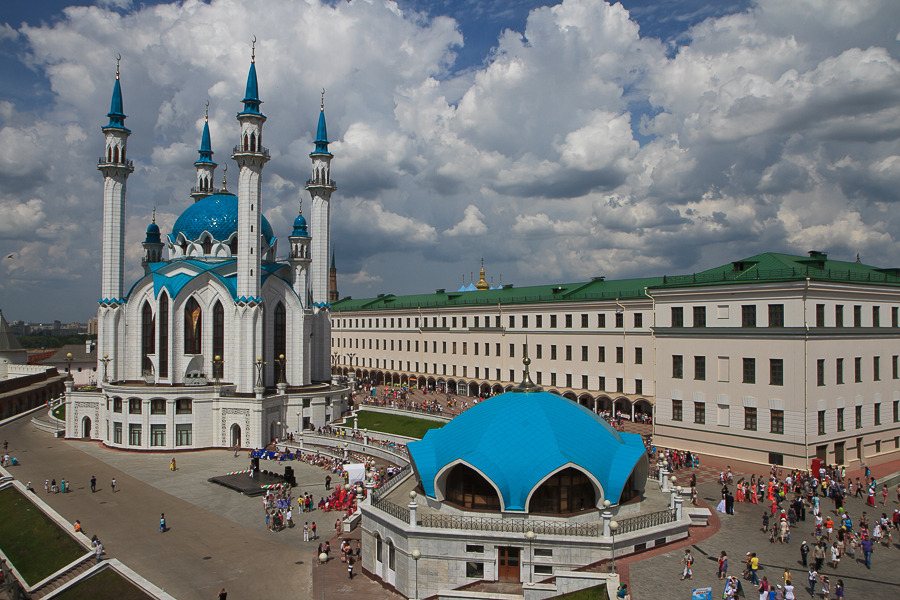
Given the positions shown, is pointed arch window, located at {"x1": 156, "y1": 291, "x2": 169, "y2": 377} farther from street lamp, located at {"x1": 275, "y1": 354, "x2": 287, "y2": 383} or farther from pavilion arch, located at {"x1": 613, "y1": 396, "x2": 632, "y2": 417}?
pavilion arch, located at {"x1": 613, "y1": 396, "x2": 632, "y2": 417}

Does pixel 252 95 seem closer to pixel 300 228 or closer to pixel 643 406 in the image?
pixel 300 228

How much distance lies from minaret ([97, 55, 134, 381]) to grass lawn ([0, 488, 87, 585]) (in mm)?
21729

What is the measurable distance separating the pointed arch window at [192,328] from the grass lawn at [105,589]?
97.5 feet

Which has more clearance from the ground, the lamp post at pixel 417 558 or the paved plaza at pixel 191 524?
the lamp post at pixel 417 558

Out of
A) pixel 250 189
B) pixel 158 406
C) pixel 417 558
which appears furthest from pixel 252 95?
pixel 417 558

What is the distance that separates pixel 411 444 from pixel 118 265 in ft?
140

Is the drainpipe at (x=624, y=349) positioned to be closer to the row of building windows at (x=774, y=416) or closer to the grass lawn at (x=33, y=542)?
the row of building windows at (x=774, y=416)

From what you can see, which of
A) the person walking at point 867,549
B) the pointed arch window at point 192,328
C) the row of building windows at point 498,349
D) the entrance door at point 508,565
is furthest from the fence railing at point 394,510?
the pointed arch window at point 192,328

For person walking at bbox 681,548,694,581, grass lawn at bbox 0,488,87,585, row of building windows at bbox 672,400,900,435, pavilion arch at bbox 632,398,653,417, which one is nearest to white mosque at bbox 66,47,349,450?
grass lawn at bbox 0,488,87,585

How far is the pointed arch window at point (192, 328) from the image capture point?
54.0 metres

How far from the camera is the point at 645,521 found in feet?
75.4

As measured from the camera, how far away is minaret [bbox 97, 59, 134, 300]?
57125 mm

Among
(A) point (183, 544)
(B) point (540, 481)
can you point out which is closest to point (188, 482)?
(A) point (183, 544)

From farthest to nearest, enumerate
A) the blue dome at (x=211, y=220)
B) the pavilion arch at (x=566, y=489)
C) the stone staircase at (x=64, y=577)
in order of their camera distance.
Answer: the blue dome at (x=211, y=220), the stone staircase at (x=64, y=577), the pavilion arch at (x=566, y=489)
